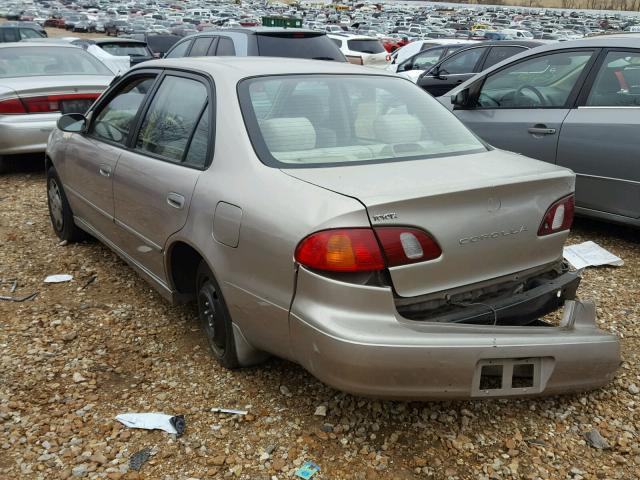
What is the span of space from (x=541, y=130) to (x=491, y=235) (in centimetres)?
309

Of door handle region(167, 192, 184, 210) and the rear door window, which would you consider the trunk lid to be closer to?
door handle region(167, 192, 184, 210)

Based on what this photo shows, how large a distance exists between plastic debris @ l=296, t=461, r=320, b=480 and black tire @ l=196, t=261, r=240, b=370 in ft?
2.33

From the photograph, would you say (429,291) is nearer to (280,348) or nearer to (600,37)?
(280,348)

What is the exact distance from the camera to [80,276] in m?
4.51

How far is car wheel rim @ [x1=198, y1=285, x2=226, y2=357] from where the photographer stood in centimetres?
306

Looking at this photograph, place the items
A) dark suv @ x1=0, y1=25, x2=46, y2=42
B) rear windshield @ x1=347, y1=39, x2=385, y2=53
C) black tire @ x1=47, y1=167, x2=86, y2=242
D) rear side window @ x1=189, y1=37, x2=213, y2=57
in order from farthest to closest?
dark suv @ x1=0, y1=25, x2=46, y2=42 < rear windshield @ x1=347, y1=39, x2=385, y2=53 < rear side window @ x1=189, y1=37, x2=213, y2=57 < black tire @ x1=47, y1=167, x2=86, y2=242

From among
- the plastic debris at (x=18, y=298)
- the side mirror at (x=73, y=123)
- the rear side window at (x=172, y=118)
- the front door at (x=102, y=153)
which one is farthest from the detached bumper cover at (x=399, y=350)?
the side mirror at (x=73, y=123)

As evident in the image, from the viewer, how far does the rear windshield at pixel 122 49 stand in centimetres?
1535

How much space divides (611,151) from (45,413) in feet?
14.1

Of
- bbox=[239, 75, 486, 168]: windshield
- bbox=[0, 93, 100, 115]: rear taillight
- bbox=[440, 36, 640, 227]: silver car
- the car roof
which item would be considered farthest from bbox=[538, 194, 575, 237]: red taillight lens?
bbox=[0, 93, 100, 115]: rear taillight

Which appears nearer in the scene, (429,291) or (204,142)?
(429,291)

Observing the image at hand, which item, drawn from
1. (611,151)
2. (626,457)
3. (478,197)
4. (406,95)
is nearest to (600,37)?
(611,151)

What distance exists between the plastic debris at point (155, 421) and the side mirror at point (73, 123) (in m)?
2.44

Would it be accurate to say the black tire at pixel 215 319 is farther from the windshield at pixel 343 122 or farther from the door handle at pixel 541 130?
the door handle at pixel 541 130
